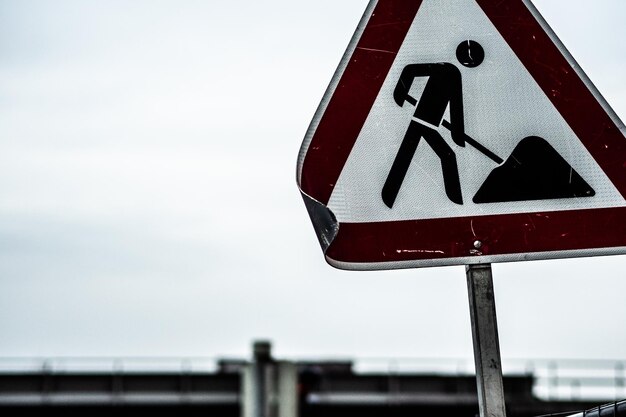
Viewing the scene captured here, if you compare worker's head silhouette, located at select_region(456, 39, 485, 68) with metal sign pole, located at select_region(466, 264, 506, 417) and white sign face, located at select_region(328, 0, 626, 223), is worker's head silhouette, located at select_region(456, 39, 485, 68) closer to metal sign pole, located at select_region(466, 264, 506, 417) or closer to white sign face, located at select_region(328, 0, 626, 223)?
white sign face, located at select_region(328, 0, 626, 223)

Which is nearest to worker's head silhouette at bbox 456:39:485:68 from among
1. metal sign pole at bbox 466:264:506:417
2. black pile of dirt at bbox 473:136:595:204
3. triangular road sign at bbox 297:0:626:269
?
triangular road sign at bbox 297:0:626:269

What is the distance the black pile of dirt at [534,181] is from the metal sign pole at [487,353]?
0.65 ft

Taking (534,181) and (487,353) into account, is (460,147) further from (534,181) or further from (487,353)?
(487,353)

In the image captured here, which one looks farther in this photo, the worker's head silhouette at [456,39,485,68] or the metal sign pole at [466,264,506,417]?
the worker's head silhouette at [456,39,485,68]

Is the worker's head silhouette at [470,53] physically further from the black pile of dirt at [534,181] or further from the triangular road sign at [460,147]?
the black pile of dirt at [534,181]

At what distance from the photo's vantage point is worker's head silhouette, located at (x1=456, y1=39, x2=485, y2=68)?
99.0 inches

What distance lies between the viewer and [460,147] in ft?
8.09

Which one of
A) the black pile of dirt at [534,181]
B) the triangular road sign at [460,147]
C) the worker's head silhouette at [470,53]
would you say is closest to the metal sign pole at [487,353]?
the triangular road sign at [460,147]

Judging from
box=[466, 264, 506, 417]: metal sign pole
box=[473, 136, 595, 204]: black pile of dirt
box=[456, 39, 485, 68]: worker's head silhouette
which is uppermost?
box=[456, 39, 485, 68]: worker's head silhouette

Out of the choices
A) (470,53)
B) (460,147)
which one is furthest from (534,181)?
(470,53)

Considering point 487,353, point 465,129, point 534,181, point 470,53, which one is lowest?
point 487,353

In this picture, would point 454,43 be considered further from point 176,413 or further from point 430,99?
point 176,413

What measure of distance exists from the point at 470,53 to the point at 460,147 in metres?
0.21

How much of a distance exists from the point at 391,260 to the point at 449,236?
13cm
